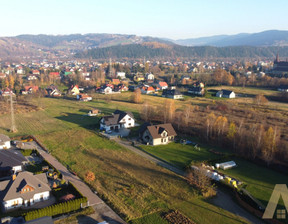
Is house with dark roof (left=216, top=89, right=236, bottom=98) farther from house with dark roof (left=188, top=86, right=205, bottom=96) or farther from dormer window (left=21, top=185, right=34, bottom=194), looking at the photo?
dormer window (left=21, top=185, right=34, bottom=194)

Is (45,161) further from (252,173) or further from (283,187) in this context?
(283,187)

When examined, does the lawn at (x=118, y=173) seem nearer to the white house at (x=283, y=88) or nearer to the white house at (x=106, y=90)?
the white house at (x=106, y=90)

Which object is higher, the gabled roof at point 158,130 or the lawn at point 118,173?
the gabled roof at point 158,130

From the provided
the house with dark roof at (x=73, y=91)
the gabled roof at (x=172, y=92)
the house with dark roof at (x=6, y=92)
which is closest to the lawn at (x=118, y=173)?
the house with dark roof at (x=6, y=92)

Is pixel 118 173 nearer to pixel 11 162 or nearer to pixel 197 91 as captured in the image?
pixel 11 162

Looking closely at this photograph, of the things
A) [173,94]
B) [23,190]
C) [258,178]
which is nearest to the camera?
[23,190]

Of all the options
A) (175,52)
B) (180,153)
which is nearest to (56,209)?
(180,153)

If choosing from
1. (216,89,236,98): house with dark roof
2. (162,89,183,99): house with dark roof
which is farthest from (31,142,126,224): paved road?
(216,89,236,98): house with dark roof
